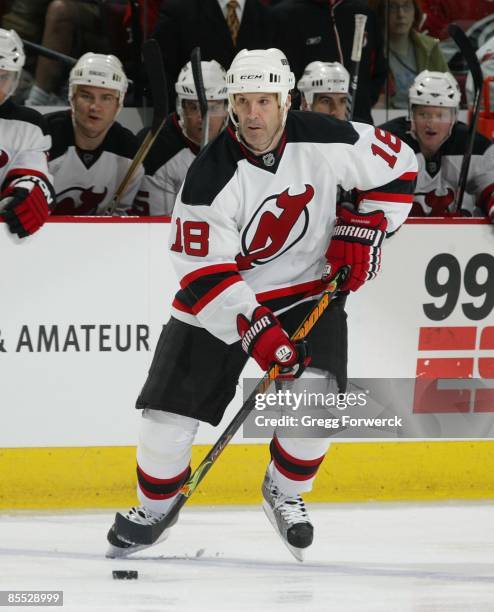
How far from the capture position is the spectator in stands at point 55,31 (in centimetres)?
463

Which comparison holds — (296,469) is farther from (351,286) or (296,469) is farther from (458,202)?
(458,202)

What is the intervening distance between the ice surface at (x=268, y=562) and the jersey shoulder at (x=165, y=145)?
3.85 feet

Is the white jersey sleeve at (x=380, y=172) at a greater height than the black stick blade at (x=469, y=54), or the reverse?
the black stick blade at (x=469, y=54)

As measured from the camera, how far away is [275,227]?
3.23 meters

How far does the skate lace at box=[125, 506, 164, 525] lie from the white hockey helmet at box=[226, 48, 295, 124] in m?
1.06

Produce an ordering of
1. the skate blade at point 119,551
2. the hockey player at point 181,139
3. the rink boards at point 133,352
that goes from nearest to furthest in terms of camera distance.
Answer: the skate blade at point 119,551 → the rink boards at point 133,352 → the hockey player at point 181,139

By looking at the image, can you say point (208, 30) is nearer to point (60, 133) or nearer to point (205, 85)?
point (205, 85)

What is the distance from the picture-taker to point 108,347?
3855 mm

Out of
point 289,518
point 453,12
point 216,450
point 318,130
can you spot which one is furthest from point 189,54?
point 289,518

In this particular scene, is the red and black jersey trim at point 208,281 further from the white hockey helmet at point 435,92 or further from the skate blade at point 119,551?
the white hockey helmet at point 435,92

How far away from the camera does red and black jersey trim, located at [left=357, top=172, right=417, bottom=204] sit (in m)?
3.35

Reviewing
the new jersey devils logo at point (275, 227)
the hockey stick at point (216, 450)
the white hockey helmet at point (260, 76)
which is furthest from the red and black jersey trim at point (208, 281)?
the white hockey helmet at point (260, 76)

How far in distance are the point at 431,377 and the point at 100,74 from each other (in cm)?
144

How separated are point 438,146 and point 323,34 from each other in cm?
63
